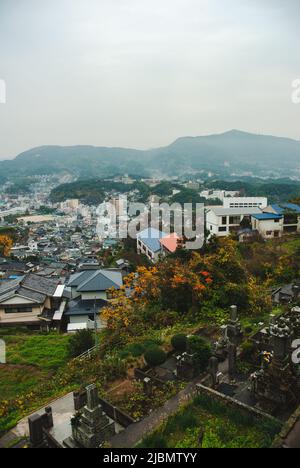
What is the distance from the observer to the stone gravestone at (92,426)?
682 centimetres

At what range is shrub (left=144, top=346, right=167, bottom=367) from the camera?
9625 mm

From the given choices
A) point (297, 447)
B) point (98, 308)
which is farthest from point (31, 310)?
point (297, 447)

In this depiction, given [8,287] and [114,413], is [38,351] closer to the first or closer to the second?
[8,287]

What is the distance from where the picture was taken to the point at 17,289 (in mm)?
18609

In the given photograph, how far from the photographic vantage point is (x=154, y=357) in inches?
378

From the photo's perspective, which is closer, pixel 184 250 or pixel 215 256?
pixel 215 256

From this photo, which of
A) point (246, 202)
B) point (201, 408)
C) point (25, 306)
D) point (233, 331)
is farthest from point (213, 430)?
point (246, 202)

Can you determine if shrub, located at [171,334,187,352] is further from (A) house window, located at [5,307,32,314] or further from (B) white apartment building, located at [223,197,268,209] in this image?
(B) white apartment building, located at [223,197,268,209]

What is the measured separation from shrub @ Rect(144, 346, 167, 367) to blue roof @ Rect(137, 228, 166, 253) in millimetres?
20565

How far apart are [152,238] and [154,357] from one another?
24097mm

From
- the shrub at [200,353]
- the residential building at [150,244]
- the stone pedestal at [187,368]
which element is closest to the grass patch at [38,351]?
the stone pedestal at [187,368]

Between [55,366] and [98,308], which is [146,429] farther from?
[98,308]

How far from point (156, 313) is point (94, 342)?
2.80 meters

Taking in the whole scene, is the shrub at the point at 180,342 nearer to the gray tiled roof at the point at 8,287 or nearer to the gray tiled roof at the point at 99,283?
the gray tiled roof at the point at 99,283
